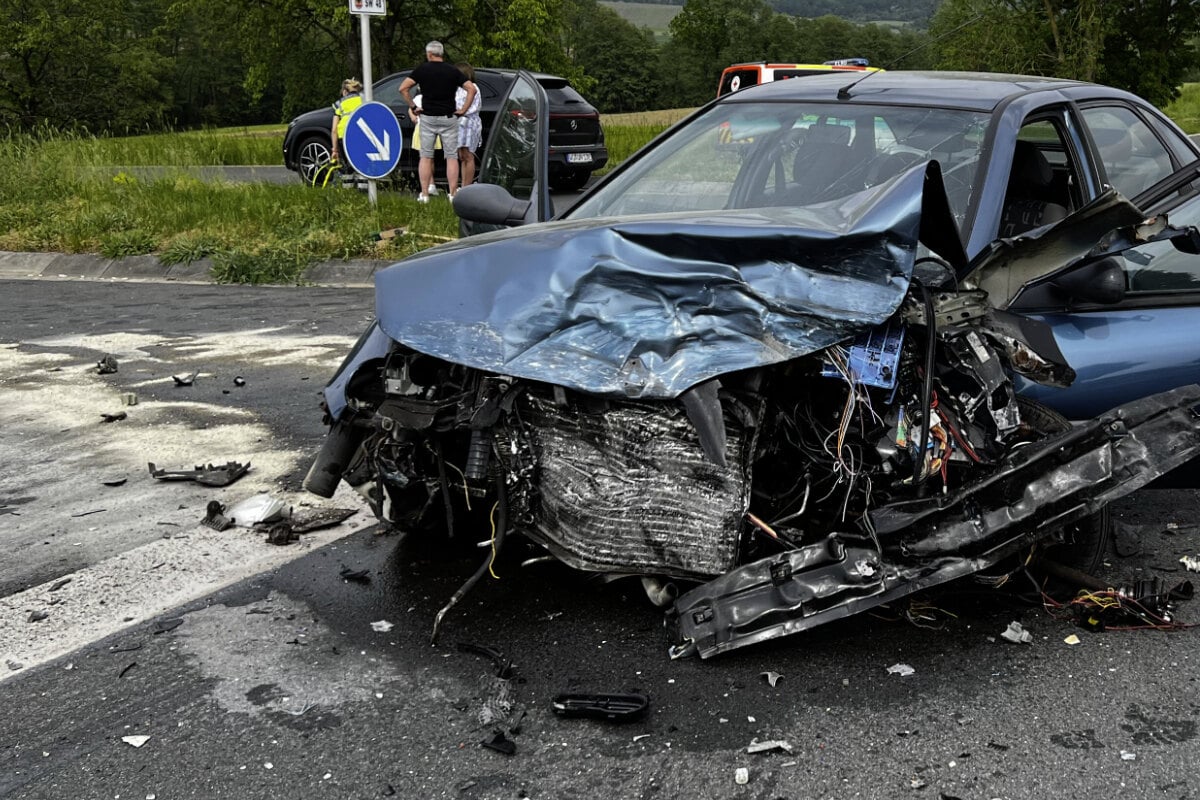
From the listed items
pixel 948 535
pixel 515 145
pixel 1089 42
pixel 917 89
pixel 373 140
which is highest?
pixel 1089 42

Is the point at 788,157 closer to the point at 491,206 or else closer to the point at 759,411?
the point at 491,206

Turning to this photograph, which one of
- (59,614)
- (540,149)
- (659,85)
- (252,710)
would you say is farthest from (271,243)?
(659,85)

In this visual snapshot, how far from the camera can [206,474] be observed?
5320 millimetres

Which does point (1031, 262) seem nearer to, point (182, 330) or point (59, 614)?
point (59, 614)

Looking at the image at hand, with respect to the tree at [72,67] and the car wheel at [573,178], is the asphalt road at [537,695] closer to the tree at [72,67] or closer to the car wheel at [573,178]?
the car wheel at [573,178]

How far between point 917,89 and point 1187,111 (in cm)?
4695

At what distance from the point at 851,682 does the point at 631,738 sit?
704mm

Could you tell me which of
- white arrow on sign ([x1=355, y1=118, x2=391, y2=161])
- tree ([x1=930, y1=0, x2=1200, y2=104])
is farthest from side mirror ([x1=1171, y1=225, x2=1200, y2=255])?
tree ([x1=930, y1=0, x2=1200, y2=104])

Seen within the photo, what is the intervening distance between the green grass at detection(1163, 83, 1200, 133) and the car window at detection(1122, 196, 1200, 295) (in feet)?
110

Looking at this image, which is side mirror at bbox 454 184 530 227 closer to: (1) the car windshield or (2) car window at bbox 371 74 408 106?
(1) the car windshield

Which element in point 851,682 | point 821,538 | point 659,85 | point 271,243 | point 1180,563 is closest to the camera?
point 851,682

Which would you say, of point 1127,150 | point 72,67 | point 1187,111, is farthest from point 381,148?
point 72,67

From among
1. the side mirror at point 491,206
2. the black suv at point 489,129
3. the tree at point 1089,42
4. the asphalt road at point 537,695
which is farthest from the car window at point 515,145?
the tree at point 1089,42

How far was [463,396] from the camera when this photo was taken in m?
3.56
